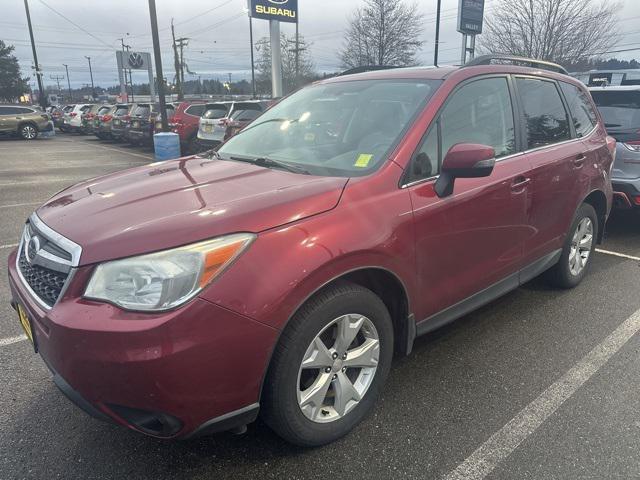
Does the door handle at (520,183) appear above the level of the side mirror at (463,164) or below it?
below

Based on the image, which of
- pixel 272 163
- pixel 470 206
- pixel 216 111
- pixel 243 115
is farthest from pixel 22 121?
pixel 470 206

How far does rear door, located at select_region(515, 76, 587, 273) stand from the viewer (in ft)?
11.3

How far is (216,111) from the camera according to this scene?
1397 centimetres

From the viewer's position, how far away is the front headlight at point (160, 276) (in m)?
1.84

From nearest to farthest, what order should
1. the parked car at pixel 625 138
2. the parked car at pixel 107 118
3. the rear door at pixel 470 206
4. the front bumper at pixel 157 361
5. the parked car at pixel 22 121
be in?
the front bumper at pixel 157 361, the rear door at pixel 470 206, the parked car at pixel 625 138, the parked car at pixel 107 118, the parked car at pixel 22 121

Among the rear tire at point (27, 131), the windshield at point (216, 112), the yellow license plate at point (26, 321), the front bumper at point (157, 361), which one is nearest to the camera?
the front bumper at point (157, 361)

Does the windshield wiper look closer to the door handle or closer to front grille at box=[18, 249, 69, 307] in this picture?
front grille at box=[18, 249, 69, 307]

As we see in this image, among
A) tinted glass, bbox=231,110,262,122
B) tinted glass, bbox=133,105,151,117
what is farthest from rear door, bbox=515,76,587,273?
tinted glass, bbox=133,105,151,117

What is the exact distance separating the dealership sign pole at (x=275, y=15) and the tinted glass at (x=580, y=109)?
545 inches

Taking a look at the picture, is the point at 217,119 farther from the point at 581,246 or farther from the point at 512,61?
the point at 581,246

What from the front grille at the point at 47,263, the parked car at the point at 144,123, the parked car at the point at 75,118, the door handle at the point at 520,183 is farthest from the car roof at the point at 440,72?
the parked car at the point at 75,118

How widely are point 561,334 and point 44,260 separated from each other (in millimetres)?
3261

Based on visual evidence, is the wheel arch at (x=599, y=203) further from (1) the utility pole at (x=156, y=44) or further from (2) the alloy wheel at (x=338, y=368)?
(1) the utility pole at (x=156, y=44)

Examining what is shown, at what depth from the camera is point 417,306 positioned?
266 centimetres
